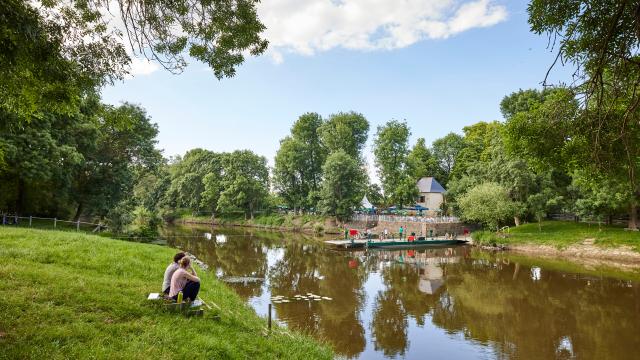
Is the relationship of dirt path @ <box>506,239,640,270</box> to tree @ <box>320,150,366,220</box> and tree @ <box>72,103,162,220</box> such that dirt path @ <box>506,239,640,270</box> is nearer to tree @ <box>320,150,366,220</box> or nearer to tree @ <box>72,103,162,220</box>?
tree @ <box>320,150,366,220</box>

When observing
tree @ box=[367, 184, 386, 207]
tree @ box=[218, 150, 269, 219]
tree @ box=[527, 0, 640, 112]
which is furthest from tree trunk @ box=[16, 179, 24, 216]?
tree @ box=[367, 184, 386, 207]

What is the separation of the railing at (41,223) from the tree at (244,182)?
98.8 ft

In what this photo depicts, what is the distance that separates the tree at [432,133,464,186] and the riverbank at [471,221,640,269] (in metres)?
26.7

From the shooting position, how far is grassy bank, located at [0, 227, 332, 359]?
238 inches

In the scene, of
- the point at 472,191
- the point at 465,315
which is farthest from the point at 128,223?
the point at 472,191

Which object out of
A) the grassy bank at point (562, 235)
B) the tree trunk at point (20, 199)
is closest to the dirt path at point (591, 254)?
the grassy bank at point (562, 235)

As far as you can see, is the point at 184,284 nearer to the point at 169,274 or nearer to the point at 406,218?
the point at 169,274

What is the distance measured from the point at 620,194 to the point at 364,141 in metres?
34.7

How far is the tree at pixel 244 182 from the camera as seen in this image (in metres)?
57.9

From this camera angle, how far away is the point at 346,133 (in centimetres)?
5600

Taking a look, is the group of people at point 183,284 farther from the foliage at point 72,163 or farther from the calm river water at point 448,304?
the foliage at point 72,163

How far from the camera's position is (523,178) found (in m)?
36.5

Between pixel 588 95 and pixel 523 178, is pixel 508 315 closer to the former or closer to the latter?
pixel 588 95

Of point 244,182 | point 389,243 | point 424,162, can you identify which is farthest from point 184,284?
point 424,162
